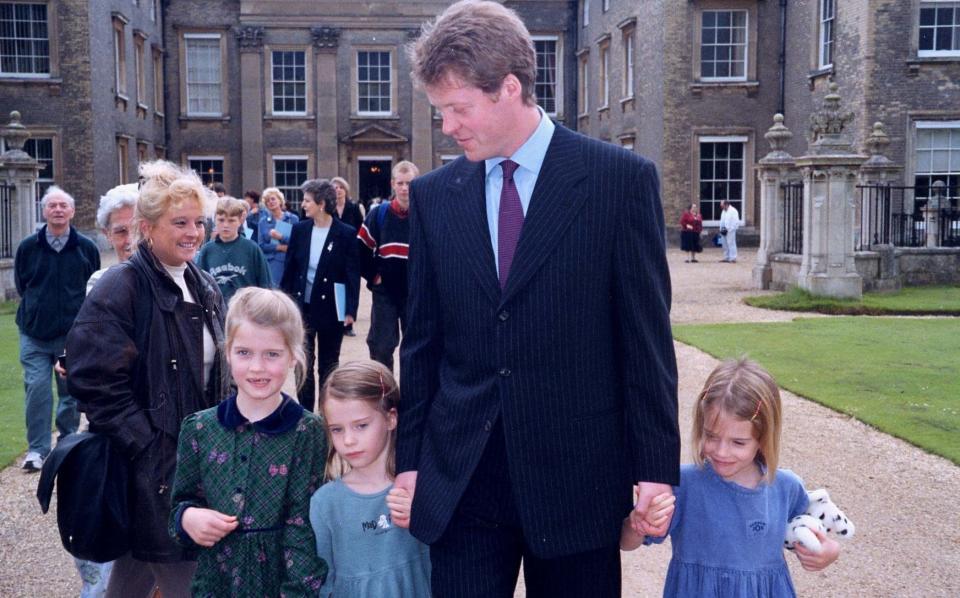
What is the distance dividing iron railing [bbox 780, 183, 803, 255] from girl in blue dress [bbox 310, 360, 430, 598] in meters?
16.0

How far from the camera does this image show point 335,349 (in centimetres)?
837

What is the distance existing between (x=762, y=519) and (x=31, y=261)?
583cm

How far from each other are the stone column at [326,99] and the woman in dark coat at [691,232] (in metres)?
14.3

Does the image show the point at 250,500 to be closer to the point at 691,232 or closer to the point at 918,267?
the point at 918,267

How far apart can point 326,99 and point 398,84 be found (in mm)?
2612

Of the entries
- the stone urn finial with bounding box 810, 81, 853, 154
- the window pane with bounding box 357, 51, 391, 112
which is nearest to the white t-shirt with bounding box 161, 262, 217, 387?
the stone urn finial with bounding box 810, 81, 853, 154

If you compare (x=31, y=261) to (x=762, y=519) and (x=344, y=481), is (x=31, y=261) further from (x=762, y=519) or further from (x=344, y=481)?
(x=762, y=519)

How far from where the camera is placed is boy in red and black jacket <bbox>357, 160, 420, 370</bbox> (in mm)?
8555

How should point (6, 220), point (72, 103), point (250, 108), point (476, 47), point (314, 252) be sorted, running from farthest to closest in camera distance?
point (250, 108) → point (72, 103) → point (6, 220) → point (314, 252) → point (476, 47)

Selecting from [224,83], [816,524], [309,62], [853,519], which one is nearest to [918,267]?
Answer: [853,519]

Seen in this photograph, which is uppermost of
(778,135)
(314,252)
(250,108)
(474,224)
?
(250,108)

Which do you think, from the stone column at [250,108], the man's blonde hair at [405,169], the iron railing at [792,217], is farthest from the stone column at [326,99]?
the man's blonde hair at [405,169]

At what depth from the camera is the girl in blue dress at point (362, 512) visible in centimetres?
324

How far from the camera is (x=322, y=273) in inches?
328
